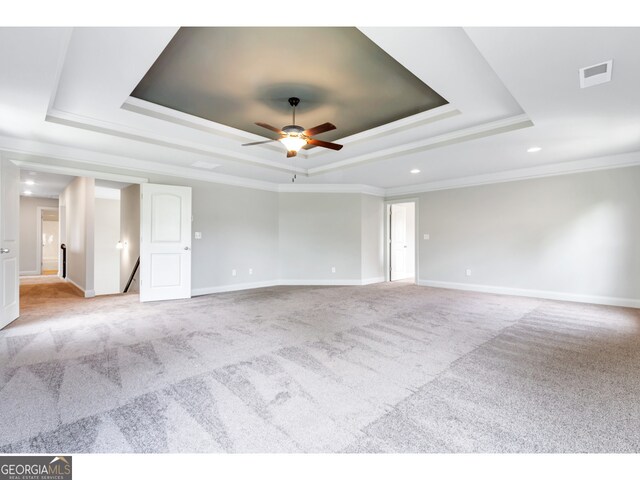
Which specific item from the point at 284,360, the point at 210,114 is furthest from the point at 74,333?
the point at 210,114

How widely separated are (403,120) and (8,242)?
198 inches

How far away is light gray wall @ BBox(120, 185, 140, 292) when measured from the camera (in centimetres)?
618

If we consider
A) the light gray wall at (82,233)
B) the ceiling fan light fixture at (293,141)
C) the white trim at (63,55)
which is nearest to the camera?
the white trim at (63,55)

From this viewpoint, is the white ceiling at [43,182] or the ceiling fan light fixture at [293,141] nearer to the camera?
the ceiling fan light fixture at [293,141]

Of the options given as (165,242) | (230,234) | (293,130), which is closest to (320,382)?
(293,130)

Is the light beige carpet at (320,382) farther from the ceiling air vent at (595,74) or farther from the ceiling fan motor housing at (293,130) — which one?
the ceiling air vent at (595,74)

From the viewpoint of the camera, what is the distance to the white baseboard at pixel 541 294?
15.0ft

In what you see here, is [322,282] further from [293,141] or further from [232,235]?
[293,141]

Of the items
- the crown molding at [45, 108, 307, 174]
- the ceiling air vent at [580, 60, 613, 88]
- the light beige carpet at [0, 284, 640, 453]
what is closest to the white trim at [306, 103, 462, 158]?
the ceiling air vent at [580, 60, 613, 88]

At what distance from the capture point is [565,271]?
5.03 metres

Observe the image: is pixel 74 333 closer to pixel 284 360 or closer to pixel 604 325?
pixel 284 360

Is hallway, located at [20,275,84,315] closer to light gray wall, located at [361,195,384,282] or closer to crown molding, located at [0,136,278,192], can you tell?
crown molding, located at [0,136,278,192]

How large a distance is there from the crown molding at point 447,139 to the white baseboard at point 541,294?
129 inches

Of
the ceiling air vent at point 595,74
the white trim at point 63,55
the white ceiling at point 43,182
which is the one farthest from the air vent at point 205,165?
the ceiling air vent at point 595,74
